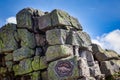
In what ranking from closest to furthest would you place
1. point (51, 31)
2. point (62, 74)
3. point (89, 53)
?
point (62, 74) → point (51, 31) → point (89, 53)

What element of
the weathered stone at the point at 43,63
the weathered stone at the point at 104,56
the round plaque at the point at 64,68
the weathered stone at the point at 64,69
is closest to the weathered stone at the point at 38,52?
the weathered stone at the point at 43,63

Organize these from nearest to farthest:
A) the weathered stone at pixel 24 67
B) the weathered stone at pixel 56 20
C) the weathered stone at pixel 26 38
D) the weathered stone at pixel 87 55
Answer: the weathered stone at pixel 56 20, the weathered stone at pixel 24 67, the weathered stone at pixel 87 55, the weathered stone at pixel 26 38

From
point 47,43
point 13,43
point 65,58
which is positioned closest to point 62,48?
point 65,58

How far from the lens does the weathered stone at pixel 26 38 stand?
52.4 m

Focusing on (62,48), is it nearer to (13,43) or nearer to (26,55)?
(26,55)

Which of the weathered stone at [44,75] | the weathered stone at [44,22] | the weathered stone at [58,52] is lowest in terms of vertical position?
the weathered stone at [44,75]

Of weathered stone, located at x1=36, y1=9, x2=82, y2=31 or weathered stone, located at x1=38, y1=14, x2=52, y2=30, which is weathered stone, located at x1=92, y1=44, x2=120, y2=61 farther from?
weathered stone, located at x1=38, y1=14, x2=52, y2=30

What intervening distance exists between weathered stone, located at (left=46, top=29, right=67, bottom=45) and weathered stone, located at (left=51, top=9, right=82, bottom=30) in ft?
6.33

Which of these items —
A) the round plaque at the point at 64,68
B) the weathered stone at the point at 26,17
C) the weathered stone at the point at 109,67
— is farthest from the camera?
the weathered stone at the point at 109,67

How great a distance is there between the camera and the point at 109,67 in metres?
56.7

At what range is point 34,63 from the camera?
165ft

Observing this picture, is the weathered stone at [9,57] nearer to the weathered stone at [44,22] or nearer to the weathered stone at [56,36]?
the weathered stone at [44,22]

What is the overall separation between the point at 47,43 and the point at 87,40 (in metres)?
8.24

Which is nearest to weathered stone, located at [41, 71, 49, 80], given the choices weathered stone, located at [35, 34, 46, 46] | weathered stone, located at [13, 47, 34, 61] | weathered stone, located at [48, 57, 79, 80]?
weathered stone, located at [48, 57, 79, 80]
